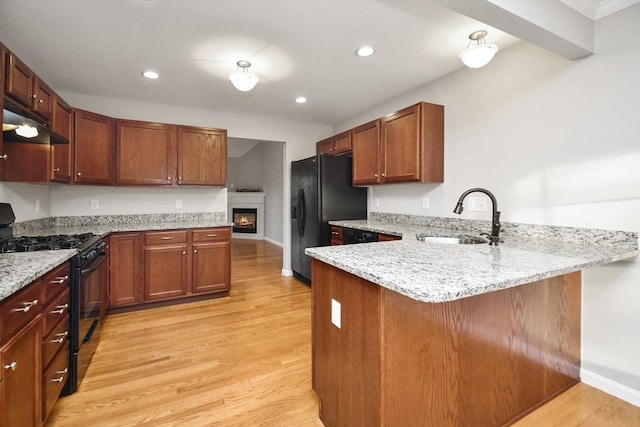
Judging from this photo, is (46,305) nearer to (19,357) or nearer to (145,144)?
(19,357)

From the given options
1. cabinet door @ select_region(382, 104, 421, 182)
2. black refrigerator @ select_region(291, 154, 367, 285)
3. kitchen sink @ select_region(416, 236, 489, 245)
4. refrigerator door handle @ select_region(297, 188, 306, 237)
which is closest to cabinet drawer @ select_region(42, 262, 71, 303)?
kitchen sink @ select_region(416, 236, 489, 245)

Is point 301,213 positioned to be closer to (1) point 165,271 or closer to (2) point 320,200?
(2) point 320,200

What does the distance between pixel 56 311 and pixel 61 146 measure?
6.21 ft

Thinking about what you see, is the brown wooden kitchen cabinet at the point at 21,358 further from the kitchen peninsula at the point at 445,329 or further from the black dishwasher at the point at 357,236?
the black dishwasher at the point at 357,236

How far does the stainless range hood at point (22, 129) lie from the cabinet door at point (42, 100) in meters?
0.10

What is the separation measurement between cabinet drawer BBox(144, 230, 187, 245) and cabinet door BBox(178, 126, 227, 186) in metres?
0.68

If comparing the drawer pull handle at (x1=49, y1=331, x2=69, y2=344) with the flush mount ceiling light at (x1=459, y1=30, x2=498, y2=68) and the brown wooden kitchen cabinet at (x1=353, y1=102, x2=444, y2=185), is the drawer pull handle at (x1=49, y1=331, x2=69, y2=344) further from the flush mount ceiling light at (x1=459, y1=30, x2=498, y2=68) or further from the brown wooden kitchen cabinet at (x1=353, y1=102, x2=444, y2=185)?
the flush mount ceiling light at (x1=459, y1=30, x2=498, y2=68)

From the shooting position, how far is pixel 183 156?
354 centimetres

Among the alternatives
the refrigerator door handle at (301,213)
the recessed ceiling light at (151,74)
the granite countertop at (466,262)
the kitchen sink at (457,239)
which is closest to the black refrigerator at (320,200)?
the refrigerator door handle at (301,213)

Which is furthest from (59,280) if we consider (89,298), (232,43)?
(232,43)

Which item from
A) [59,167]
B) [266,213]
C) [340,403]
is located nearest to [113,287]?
[59,167]

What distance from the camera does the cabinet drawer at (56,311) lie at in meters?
1.47

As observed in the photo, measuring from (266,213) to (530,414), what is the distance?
278 inches

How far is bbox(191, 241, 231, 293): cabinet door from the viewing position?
133 inches
